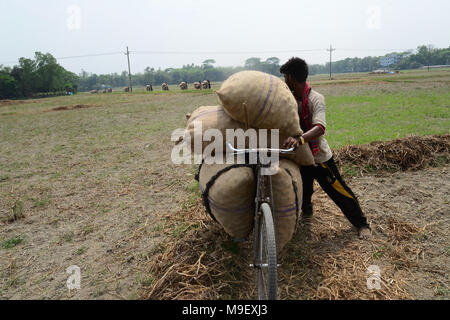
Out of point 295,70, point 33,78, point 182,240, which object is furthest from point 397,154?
point 33,78

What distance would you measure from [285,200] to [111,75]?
564 ft

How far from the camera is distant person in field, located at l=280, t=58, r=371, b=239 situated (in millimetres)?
2998

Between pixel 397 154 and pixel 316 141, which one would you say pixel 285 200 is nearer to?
pixel 316 141

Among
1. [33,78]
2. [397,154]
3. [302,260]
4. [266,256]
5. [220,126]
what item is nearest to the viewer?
[266,256]

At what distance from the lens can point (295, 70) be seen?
10.4ft

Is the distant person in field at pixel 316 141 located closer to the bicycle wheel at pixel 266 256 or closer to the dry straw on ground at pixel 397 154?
the bicycle wheel at pixel 266 256

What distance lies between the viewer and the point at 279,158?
299 centimetres

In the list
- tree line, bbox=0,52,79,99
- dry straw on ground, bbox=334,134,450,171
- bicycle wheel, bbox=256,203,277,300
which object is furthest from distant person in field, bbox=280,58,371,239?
tree line, bbox=0,52,79,99

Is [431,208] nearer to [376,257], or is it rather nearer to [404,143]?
[376,257]

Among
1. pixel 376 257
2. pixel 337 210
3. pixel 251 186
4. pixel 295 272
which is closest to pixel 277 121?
pixel 251 186

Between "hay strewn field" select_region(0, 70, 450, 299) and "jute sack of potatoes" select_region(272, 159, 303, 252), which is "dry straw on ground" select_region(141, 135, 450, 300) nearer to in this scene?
"hay strewn field" select_region(0, 70, 450, 299)

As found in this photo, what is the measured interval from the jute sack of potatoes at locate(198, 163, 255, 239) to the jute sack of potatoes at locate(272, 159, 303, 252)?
22 cm

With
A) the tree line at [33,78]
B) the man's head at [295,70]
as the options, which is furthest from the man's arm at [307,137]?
the tree line at [33,78]

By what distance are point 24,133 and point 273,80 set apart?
1411cm
